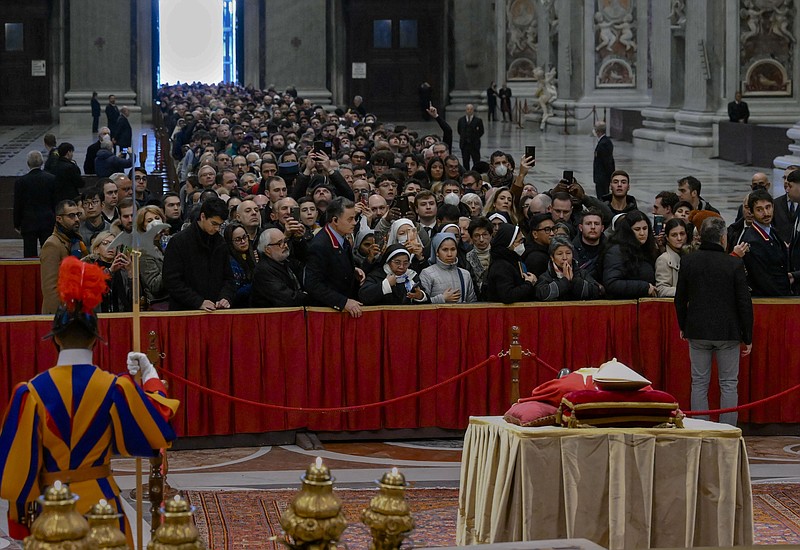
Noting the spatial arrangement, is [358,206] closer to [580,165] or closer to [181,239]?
[181,239]

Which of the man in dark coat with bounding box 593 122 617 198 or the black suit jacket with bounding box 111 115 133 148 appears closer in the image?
the man in dark coat with bounding box 593 122 617 198

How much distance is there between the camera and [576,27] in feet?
131

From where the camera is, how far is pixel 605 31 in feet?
128

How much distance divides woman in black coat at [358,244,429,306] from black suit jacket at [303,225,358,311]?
15 cm

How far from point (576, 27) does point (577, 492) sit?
112ft

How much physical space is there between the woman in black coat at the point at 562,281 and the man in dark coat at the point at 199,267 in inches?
93.5

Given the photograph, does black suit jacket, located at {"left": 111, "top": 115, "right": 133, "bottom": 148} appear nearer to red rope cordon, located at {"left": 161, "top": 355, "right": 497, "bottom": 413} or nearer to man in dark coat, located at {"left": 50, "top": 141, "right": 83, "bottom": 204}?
man in dark coat, located at {"left": 50, "top": 141, "right": 83, "bottom": 204}

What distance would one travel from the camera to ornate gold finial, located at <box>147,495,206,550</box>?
3959mm

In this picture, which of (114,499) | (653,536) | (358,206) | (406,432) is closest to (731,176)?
(358,206)

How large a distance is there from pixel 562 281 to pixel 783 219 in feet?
8.76

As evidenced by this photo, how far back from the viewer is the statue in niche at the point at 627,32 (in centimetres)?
3853

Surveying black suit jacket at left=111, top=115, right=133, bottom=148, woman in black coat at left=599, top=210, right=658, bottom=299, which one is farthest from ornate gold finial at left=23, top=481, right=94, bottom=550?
black suit jacket at left=111, top=115, right=133, bottom=148

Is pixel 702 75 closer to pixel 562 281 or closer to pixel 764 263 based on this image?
pixel 764 263

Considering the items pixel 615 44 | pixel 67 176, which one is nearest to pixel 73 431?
pixel 67 176
